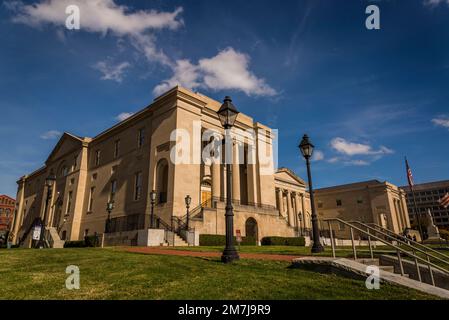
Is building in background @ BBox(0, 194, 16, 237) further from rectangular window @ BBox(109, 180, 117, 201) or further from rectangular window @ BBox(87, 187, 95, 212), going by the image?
rectangular window @ BBox(109, 180, 117, 201)

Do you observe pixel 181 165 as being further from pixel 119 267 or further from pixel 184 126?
pixel 119 267

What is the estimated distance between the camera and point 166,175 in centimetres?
3331

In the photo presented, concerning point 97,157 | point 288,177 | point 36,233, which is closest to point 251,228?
point 36,233

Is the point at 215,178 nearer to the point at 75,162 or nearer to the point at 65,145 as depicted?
the point at 75,162

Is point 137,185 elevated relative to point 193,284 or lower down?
elevated

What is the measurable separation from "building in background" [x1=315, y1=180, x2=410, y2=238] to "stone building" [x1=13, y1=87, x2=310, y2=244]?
115 feet

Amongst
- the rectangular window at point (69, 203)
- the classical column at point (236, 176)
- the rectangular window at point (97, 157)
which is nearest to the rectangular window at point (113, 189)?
the rectangular window at point (97, 157)

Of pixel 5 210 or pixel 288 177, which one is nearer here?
pixel 288 177

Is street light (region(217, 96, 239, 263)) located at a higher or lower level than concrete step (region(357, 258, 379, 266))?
higher

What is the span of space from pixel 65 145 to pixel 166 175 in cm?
2854

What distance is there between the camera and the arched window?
3156 centimetres

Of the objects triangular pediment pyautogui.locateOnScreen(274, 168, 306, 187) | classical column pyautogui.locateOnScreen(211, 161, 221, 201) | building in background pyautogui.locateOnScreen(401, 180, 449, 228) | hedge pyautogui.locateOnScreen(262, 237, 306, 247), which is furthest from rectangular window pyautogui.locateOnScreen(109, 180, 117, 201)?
building in background pyautogui.locateOnScreen(401, 180, 449, 228)

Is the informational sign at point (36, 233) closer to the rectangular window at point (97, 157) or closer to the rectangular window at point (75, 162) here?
the rectangular window at point (97, 157)
